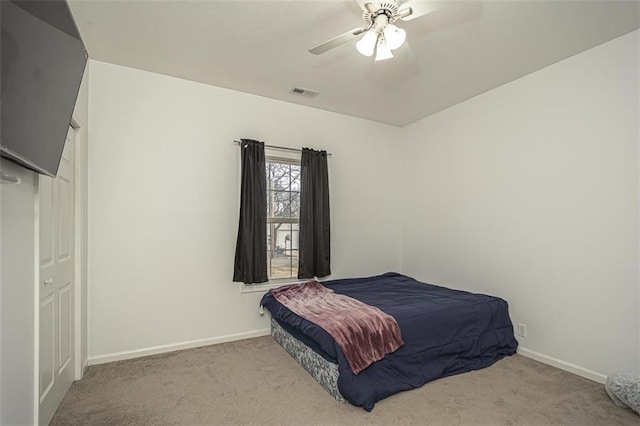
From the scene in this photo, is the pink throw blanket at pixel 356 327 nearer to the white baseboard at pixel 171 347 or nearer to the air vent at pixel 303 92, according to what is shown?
the white baseboard at pixel 171 347

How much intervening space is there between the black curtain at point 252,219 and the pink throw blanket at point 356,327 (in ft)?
2.06

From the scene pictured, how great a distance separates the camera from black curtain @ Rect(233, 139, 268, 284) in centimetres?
341

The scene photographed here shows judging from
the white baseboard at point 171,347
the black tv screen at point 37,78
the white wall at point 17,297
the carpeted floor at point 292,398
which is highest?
the black tv screen at point 37,78

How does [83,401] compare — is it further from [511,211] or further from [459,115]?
[459,115]

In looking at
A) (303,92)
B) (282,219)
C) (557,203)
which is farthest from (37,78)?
(557,203)

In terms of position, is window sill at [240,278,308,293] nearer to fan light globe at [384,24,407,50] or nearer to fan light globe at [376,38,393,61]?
fan light globe at [376,38,393,61]

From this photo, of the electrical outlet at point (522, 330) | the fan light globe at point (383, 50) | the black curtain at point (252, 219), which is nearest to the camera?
the fan light globe at point (383, 50)

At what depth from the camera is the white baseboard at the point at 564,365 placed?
8.44ft

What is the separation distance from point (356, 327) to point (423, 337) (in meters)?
0.61

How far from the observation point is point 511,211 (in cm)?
324

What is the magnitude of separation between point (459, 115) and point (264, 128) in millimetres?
2230

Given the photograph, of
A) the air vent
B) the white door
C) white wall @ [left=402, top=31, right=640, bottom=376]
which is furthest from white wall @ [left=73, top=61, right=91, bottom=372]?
white wall @ [left=402, top=31, right=640, bottom=376]

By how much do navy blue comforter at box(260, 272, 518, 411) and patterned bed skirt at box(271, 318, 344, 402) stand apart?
0.09 m

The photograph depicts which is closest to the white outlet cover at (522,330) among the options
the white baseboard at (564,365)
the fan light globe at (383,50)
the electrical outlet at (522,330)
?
the electrical outlet at (522,330)
